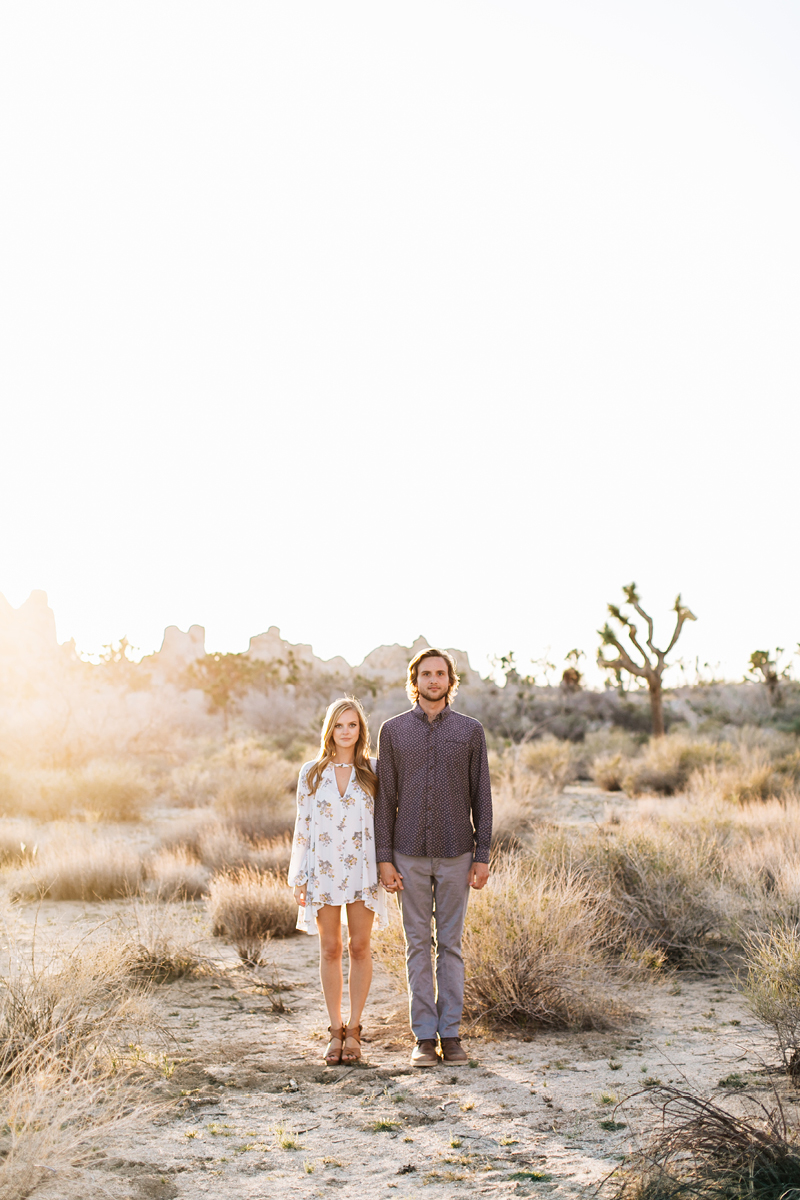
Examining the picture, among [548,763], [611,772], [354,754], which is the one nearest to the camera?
[354,754]

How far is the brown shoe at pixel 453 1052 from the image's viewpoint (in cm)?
527

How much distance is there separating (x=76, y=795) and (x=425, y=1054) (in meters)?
13.3

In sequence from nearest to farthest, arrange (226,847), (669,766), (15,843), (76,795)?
(226,847) < (15,843) < (76,795) < (669,766)

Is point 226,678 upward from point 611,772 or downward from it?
upward

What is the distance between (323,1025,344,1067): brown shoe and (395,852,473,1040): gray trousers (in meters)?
0.42

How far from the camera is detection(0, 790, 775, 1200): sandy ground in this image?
3867mm

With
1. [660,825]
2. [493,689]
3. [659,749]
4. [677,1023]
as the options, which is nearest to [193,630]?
[493,689]

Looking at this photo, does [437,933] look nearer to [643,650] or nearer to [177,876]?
[177,876]

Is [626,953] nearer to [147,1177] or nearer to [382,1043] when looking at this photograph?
[382,1043]

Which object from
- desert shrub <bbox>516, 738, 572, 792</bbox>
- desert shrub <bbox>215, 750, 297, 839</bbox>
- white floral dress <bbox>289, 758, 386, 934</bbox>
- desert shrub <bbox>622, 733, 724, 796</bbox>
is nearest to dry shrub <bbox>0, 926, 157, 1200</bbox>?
white floral dress <bbox>289, 758, 386, 934</bbox>

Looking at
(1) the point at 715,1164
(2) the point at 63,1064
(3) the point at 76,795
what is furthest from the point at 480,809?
(3) the point at 76,795

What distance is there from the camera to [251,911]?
28.3ft

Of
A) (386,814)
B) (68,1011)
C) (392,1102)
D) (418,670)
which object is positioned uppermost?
(418,670)

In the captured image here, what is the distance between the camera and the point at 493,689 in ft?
157
